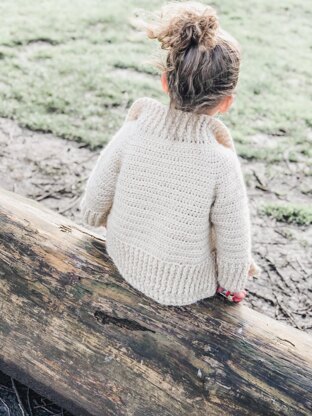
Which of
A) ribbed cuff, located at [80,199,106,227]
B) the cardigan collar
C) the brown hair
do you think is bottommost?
ribbed cuff, located at [80,199,106,227]

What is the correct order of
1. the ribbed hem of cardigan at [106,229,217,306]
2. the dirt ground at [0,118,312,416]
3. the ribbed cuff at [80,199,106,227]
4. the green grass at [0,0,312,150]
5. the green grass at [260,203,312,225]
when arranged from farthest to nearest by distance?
1. the green grass at [0,0,312,150]
2. the green grass at [260,203,312,225]
3. the dirt ground at [0,118,312,416]
4. the ribbed cuff at [80,199,106,227]
5. the ribbed hem of cardigan at [106,229,217,306]

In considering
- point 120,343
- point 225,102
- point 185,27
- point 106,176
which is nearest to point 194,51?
point 185,27

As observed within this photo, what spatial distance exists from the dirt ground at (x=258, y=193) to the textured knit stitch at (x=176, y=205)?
3.64 ft

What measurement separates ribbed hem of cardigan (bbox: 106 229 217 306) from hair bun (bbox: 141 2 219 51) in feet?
2.55

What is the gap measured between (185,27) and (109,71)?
3.66 m

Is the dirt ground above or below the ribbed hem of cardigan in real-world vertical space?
A: below

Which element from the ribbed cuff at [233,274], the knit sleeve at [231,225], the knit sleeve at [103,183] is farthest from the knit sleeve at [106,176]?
the ribbed cuff at [233,274]

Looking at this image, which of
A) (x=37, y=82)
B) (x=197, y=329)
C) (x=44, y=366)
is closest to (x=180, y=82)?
(x=197, y=329)

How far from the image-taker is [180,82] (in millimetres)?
1856

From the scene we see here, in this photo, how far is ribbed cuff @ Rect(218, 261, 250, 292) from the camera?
2.10m

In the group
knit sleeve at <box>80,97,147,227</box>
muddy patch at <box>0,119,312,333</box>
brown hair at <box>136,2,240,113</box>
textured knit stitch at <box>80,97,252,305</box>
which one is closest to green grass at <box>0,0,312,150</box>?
muddy patch at <box>0,119,312,333</box>

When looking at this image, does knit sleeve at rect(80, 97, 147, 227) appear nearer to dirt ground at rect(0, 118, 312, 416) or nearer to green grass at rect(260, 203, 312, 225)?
dirt ground at rect(0, 118, 312, 416)

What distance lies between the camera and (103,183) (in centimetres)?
221

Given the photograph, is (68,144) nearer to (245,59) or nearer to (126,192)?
(126,192)
